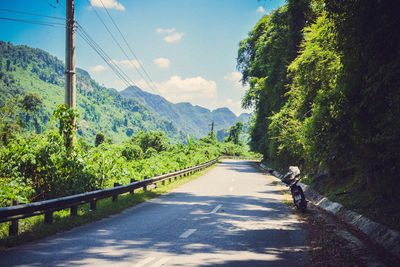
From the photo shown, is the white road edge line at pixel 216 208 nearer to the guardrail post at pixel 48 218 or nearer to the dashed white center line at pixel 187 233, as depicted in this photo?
the dashed white center line at pixel 187 233

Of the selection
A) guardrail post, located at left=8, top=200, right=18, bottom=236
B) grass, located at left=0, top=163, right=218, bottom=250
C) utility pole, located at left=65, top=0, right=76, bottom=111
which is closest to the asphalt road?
grass, located at left=0, top=163, right=218, bottom=250

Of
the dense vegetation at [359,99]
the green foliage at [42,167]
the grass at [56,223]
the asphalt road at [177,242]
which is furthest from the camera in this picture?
the green foliage at [42,167]


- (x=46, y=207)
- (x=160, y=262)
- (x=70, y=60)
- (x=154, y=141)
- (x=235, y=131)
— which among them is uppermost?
(x=235, y=131)

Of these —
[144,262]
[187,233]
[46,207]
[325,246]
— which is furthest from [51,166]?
[325,246]

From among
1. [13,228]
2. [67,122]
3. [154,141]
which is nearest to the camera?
[13,228]

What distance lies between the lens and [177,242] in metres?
5.83

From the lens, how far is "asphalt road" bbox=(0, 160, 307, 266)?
4742 millimetres

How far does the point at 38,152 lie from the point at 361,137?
9.11 metres

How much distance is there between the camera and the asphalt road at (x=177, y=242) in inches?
187

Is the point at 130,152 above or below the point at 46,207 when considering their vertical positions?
above

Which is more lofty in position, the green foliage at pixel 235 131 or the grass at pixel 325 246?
the green foliage at pixel 235 131

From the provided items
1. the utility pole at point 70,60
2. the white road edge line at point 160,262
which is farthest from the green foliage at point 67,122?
the white road edge line at point 160,262

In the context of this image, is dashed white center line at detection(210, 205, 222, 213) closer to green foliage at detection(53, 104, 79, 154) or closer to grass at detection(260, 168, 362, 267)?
grass at detection(260, 168, 362, 267)

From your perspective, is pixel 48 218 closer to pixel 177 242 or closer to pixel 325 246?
pixel 177 242
